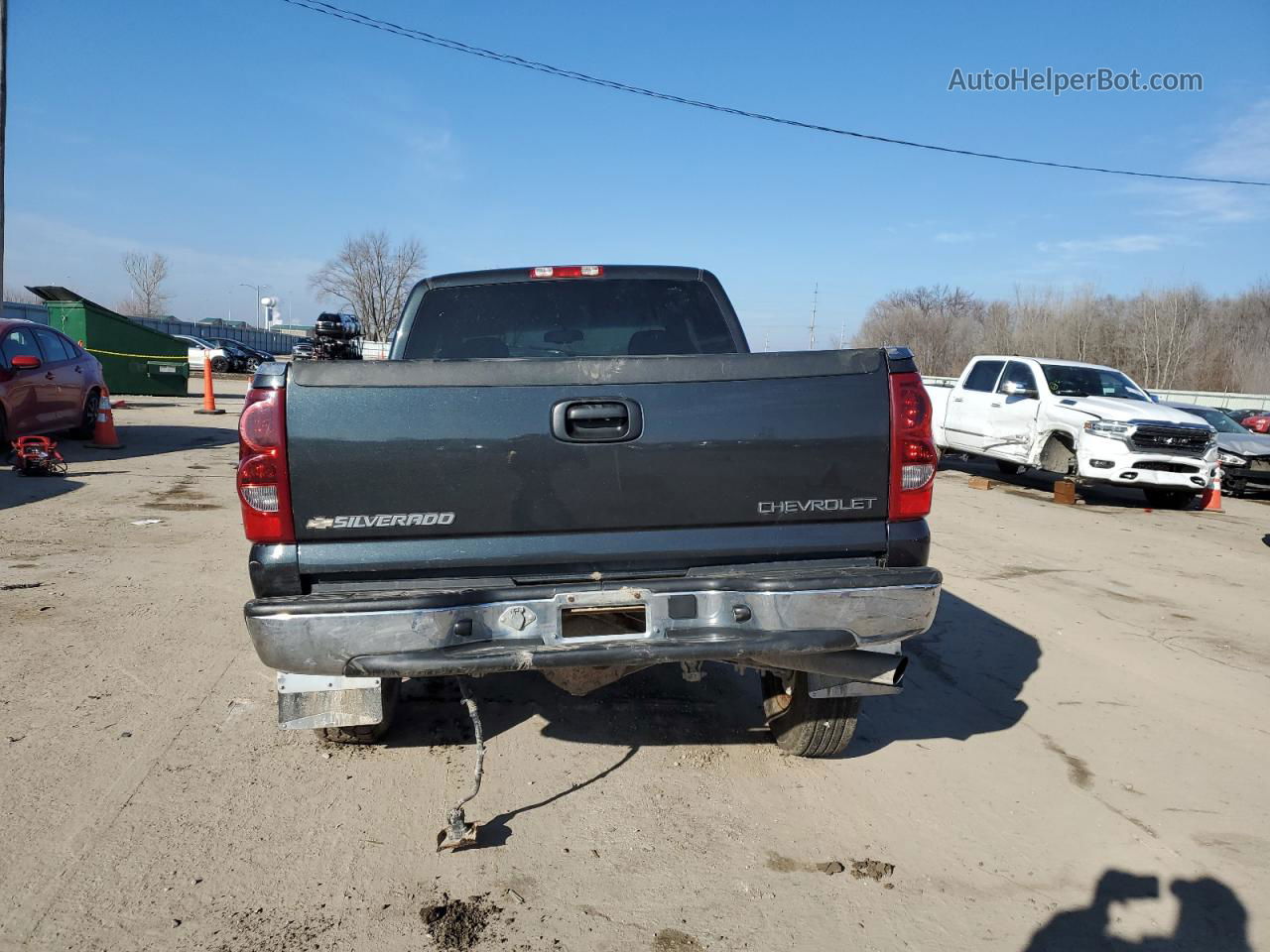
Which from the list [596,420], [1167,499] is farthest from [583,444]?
[1167,499]

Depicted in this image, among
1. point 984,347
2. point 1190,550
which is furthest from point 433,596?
point 984,347

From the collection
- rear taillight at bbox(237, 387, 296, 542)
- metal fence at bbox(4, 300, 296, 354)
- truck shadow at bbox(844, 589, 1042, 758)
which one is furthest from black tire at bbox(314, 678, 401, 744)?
metal fence at bbox(4, 300, 296, 354)

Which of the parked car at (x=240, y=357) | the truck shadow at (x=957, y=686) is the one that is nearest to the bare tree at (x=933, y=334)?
the parked car at (x=240, y=357)

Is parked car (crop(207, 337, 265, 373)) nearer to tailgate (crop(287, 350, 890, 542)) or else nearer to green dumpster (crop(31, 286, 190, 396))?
green dumpster (crop(31, 286, 190, 396))

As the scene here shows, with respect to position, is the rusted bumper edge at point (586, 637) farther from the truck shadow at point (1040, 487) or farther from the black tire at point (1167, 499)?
the black tire at point (1167, 499)

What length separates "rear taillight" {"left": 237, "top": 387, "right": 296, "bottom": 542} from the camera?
9.22 feet

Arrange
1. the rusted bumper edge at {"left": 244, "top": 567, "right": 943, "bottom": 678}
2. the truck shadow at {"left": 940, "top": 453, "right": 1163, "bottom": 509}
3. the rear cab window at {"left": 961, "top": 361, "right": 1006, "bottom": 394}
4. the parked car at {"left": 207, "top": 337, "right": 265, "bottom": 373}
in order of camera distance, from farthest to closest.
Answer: the parked car at {"left": 207, "top": 337, "right": 265, "bottom": 373} < the rear cab window at {"left": 961, "top": 361, "right": 1006, "bottom": 394} < the truck shadow at {"left": 940, "top": 453, "right": 1163, "bottom": 509} < the rusted bumper edge at {"left": 244, "top": 567, "right": 943, "bottom": 678}

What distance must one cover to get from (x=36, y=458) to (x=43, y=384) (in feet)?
5.46

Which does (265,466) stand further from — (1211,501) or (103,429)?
(1211,501)

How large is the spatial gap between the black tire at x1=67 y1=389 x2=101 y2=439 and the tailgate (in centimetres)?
1127

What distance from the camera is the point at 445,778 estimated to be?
3547 millimetres

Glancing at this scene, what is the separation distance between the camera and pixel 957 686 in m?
4.81

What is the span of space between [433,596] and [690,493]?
2.94ft

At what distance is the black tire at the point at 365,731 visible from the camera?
3.68 metres
